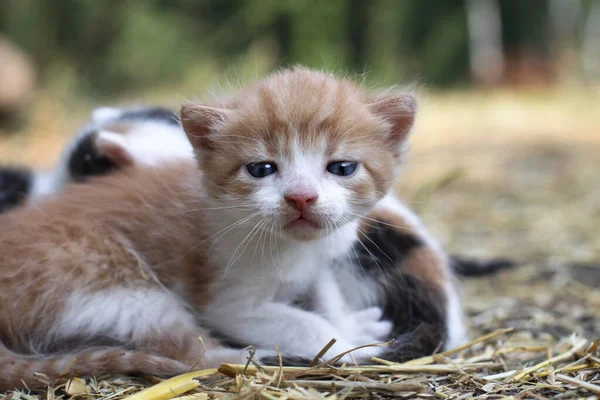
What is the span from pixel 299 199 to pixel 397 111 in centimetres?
53

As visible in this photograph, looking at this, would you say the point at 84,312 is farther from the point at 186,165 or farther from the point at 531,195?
the point at 531,195

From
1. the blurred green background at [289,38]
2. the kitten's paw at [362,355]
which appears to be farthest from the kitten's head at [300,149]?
the blurred green background at [289,38]

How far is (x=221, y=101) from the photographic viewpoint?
2.27m

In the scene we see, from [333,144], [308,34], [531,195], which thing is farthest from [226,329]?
[308,34]

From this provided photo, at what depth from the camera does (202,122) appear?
6.93ft

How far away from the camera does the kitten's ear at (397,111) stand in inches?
84.4

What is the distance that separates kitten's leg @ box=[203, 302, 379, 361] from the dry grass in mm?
143

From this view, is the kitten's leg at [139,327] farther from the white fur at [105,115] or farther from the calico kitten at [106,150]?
the white fur at [105,115]

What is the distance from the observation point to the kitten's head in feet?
6.30

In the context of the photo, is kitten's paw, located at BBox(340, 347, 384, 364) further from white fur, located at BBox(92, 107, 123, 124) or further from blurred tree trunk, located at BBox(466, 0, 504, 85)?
blurred tree trunk, located at BBox(466, 0, 504, 85)

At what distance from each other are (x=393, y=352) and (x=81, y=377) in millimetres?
966

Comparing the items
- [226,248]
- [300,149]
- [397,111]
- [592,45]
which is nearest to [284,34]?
[592,45]

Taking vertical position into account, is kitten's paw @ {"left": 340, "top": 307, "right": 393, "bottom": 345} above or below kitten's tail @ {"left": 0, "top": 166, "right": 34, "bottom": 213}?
below

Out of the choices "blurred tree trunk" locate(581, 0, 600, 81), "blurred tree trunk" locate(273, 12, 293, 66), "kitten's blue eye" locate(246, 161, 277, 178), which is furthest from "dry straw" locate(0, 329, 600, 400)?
"blurred tree trunk" locate(581, 0, 600, 81)
